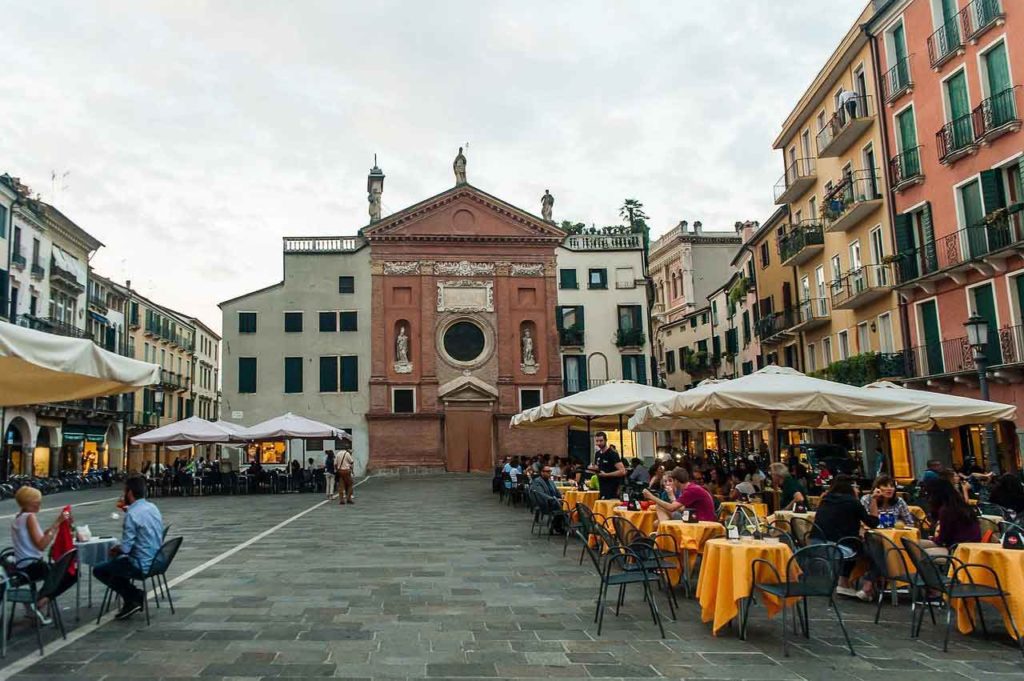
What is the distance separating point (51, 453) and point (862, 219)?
37962mm

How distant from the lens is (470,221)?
143 feet

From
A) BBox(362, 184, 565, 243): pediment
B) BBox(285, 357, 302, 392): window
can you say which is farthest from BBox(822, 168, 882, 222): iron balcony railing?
BBox(285, 357, 302, 392): window

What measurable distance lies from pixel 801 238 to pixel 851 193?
3.57m

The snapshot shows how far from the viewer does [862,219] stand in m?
25.1

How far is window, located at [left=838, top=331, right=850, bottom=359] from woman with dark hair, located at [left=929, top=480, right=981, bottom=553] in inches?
804

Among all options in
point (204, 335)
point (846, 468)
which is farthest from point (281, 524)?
point (204, 335)

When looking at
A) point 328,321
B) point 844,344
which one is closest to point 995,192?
point 844,344

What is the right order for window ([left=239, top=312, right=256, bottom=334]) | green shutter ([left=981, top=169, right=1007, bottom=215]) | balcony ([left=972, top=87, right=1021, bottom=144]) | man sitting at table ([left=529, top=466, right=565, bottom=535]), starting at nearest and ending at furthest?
man sitting at table ([left=529, top=466, right=565, bottom=535])
balcony ([left=972, top=87, right=1021, bottom=144])
green shutter ([left=981, top=169, right=1007, bottom=215])
window ([left=239, top=312, right=256, bottom=334])

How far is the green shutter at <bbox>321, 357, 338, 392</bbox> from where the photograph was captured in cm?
4066

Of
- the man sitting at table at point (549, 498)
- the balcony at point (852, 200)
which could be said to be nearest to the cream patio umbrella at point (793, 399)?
the man sitting at table at point (549, 498)

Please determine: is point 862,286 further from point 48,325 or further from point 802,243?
point 48,325

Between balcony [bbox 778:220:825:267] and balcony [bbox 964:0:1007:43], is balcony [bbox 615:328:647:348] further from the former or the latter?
balcony [bbox 964:0:1007:43]

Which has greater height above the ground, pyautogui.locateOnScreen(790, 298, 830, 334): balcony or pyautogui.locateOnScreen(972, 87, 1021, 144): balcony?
pyautogui.locateOnScreen(972, 87, 1021, 144): balcony

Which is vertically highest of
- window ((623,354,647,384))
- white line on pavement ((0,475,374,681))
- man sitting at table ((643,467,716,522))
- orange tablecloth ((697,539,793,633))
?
window ((623,354,647,384))
